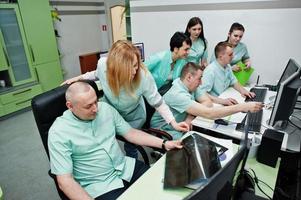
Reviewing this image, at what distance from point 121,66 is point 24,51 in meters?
3.01

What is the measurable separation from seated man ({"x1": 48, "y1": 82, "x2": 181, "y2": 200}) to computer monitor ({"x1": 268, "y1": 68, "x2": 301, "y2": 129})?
27.2 inches

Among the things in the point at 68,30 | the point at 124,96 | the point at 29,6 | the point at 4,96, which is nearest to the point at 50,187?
the point at 124,96

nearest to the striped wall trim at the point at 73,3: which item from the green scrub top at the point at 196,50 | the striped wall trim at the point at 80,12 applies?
the striped wall trim at the point at 80,12

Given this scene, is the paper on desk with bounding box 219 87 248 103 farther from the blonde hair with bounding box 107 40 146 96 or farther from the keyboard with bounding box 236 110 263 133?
the blonde hair with bounding box 107 40 146 96

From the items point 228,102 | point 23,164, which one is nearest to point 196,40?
point 228,102

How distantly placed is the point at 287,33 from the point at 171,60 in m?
1.49

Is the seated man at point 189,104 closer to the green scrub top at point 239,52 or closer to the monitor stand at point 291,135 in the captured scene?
the monitor stand at point 291,135

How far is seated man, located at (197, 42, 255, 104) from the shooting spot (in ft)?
6.66

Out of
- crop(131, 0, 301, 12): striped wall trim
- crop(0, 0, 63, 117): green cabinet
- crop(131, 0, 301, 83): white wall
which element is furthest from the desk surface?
crop(0, 0, 63, 117): green cabinet

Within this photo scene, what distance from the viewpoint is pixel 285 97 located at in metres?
1.31

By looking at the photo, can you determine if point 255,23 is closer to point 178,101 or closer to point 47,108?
point 178,101

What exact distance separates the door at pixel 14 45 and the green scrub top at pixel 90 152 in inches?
112

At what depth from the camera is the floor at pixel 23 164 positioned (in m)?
1.97

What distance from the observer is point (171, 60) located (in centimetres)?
219
